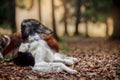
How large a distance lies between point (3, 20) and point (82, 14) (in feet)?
38.4

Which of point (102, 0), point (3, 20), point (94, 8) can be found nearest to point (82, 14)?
point (94, 8)

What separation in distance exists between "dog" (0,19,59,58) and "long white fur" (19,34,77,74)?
0.24 m

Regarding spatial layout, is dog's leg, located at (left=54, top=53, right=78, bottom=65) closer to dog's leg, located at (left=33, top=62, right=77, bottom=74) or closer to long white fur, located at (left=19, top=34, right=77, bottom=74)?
long white fur, located at (left=19, top=34, right=77, bottom=74)

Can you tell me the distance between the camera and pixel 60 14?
50375 mm

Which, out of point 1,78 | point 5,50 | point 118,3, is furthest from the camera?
point 118,3

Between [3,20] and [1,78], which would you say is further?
[3,20]

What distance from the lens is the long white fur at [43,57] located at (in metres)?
10.3

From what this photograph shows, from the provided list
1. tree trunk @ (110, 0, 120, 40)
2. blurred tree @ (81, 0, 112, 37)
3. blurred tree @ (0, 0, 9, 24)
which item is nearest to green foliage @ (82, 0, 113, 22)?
blurred tree @ (81, 0, 112, 37)

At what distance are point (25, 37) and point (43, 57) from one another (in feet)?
3.08

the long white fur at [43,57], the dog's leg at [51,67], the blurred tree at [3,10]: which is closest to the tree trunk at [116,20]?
the blurred tree at [3,10]

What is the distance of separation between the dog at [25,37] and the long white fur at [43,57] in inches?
9.4

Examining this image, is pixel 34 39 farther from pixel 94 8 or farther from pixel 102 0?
pixel 94 8

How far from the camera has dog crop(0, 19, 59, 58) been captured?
1118 centimetres

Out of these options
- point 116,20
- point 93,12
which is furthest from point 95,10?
point 116,20
